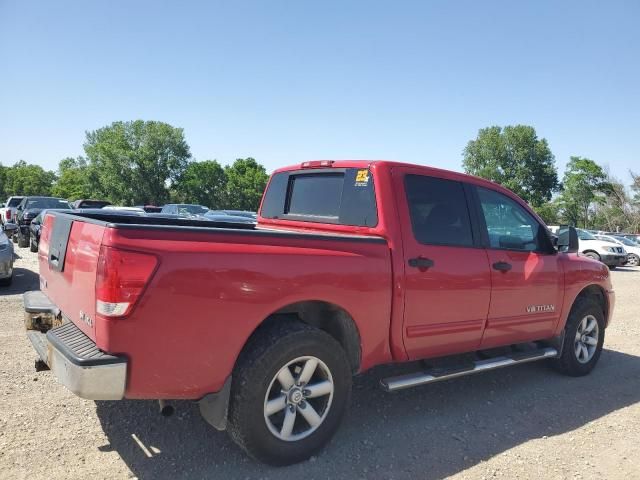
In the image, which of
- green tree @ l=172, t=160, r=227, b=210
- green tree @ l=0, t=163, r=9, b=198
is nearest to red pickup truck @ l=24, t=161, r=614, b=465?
green tree @ l=172, t=160, r=227, b=210

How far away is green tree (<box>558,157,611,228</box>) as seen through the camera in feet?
182

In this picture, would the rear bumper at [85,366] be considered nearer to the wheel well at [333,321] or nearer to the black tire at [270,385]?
the black tire at [270,385]

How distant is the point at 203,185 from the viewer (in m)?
62.8

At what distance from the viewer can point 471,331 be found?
399 centimetres

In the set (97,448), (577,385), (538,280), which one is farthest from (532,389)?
(97,448)

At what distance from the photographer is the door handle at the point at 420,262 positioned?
11.6ft

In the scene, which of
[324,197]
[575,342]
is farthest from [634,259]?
[324,197]

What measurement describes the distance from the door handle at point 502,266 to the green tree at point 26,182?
343 ft

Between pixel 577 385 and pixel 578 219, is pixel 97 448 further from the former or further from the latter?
pixel 578 219

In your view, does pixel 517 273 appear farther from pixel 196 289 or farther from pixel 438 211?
pixel 196 289

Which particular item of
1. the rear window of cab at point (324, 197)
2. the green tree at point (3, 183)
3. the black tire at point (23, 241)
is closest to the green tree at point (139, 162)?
the green tree at point (3, 183)

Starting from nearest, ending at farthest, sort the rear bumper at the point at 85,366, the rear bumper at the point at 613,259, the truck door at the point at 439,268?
the rear bumper at the point at 85,366 < the truck door at the point at 439,268 < the rear bumper at the point at 613,259

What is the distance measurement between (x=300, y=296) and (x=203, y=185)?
62.2m

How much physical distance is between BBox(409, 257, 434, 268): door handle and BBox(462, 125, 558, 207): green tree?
58921mm
